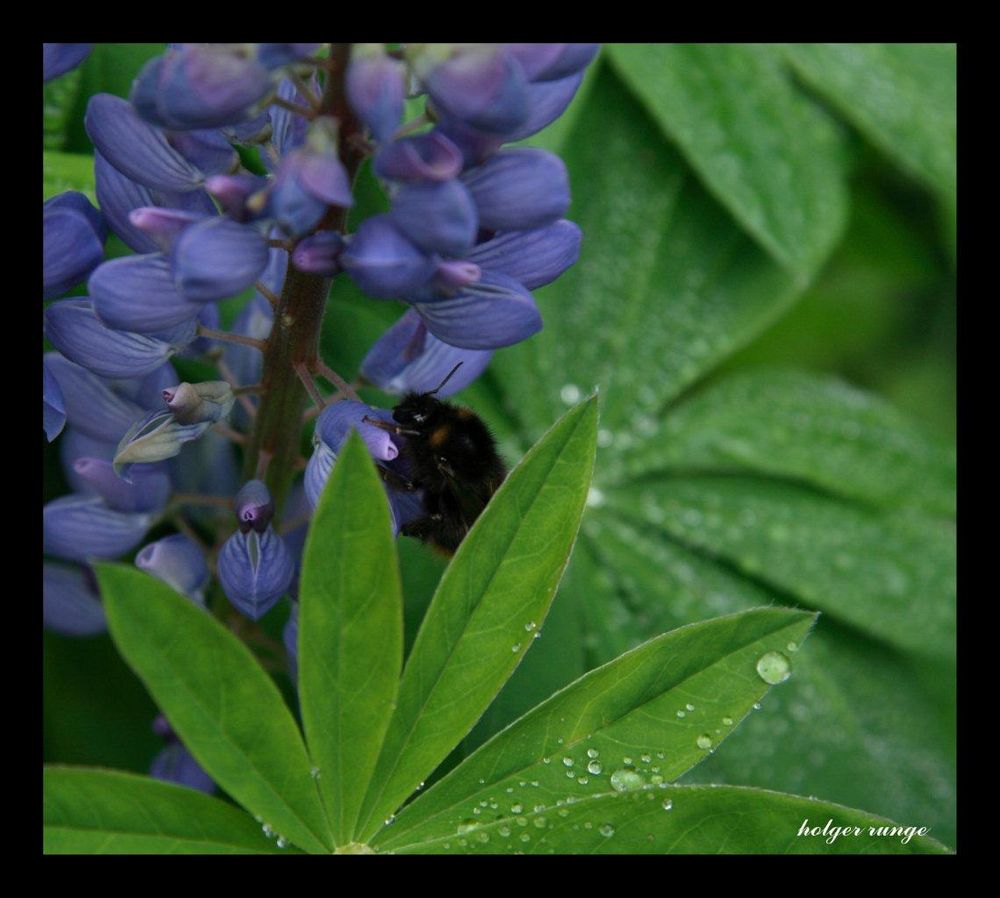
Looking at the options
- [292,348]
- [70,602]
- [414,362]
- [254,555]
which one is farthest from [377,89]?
[70,602]

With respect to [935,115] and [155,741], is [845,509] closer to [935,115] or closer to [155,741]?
[935,115]

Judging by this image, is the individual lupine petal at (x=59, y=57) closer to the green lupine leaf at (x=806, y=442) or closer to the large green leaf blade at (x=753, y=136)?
the large green leaf blade at (x=753, y=136)

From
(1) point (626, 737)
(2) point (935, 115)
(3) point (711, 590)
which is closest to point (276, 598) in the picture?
(1) point (626, 737)

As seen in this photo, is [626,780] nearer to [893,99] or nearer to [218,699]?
[218,699]

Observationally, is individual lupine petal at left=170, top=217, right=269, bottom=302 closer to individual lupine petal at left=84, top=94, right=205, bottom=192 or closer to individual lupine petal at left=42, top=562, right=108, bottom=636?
individual lupine petal at left=84, top=94, right=205, bottom=192

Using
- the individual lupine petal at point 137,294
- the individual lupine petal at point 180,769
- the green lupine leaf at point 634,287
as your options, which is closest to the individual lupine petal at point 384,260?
the individual lupine petal at point 137,294
